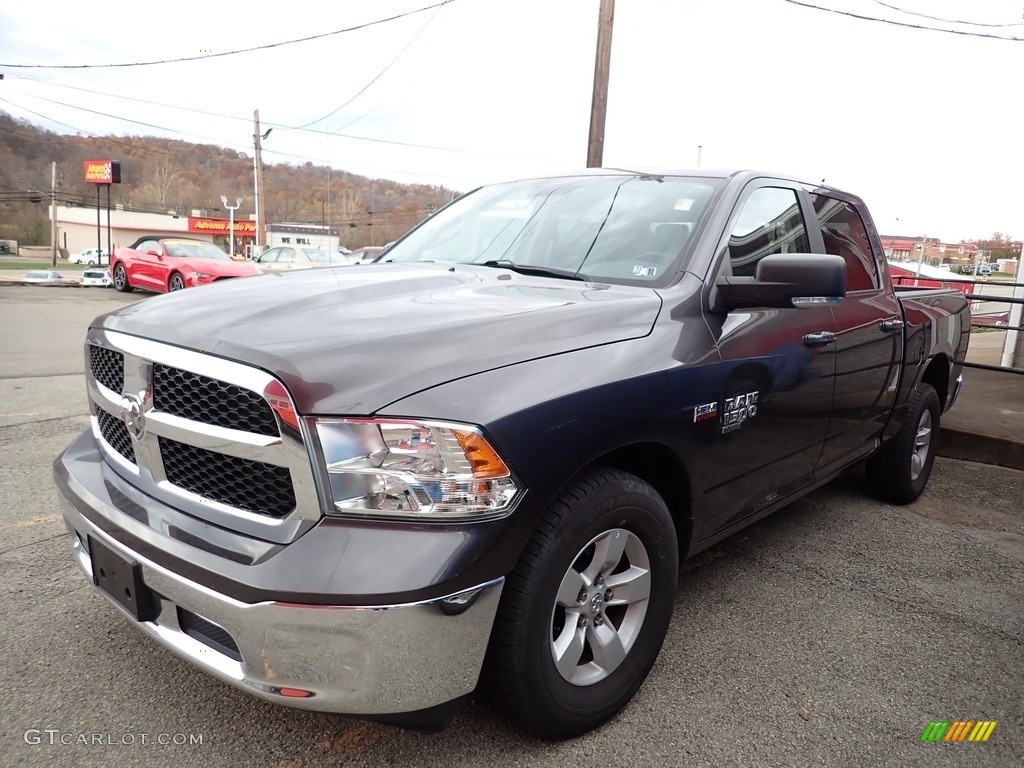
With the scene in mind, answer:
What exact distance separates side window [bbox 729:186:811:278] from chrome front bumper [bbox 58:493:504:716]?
1719 millimetres

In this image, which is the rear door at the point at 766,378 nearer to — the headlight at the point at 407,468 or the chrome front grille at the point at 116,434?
the headlight at the point at 407,468

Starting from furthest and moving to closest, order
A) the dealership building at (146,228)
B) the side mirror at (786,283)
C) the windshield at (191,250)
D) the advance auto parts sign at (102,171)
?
the dealership building at (146,228) → the advance auto parts sign at (102,171) → the windshield at (191,250) → the side mirror at (786,283)

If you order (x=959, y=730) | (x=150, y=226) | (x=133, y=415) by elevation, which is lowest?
(x=959, y=730)

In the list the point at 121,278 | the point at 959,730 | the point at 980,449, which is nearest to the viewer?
the point at 959,730

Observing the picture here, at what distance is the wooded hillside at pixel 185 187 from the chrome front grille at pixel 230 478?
3271cm

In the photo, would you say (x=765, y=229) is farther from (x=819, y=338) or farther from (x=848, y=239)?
(x=848, y=239)

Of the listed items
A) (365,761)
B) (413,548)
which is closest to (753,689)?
(365,761)

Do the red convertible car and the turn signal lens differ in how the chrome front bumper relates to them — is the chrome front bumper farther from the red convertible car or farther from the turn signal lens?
the red convertible car

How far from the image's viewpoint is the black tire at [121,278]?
61.6ft

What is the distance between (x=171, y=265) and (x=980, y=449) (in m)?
16.0

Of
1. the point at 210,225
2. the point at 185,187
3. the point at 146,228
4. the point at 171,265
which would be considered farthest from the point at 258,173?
the point at 185,187

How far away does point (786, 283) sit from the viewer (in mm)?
2484

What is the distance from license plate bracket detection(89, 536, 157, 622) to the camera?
189cm

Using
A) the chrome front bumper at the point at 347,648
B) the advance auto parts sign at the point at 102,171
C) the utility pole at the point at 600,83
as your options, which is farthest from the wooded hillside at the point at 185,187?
the chrome front bumper at the point at 347,648
